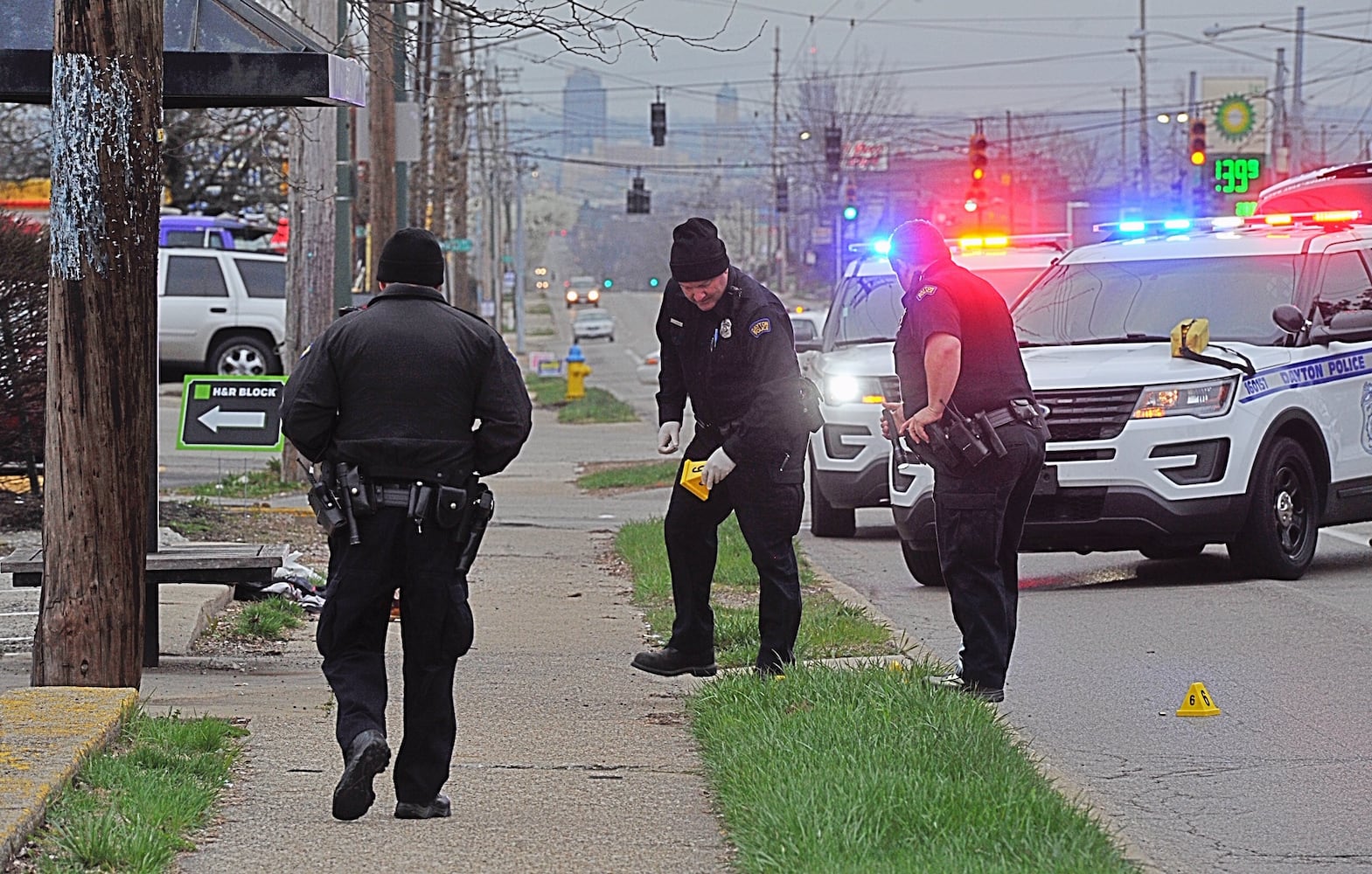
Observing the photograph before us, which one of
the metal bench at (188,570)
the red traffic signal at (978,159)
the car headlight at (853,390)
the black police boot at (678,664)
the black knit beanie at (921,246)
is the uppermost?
the red traffic signal at (978,159)

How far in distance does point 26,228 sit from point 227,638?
440 centimetres

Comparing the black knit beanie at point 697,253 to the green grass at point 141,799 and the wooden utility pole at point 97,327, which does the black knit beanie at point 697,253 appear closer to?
the wooden utility pole at point 97,327

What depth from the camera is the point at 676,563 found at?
26.3ft

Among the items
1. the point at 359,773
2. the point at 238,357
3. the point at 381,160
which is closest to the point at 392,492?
the point at 359,773

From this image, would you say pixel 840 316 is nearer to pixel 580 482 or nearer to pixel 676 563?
pixel 580 482

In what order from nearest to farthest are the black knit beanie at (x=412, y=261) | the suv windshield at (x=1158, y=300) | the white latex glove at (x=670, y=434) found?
the black knit beanie at (x=412, y=261)
the white latex glove at (x=670, y=434)
the suv windshield at (x=1158, y=300)

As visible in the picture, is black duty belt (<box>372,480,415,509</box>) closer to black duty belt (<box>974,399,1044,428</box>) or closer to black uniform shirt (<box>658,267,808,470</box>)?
black uniform shirt (<box>658,267,808,470</box>)

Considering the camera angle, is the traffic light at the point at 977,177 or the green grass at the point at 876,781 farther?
the traffic light at the point at 977,177

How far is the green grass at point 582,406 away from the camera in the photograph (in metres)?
30.5

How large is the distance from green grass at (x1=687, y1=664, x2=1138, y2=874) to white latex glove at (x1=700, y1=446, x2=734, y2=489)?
0.81 m

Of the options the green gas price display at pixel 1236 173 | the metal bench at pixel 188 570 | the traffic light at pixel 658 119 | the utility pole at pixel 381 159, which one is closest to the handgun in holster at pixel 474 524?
the metal bench at pixel 188 570

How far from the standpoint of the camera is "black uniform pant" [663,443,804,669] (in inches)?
302

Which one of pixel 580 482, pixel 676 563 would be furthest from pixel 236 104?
pixel 580 482

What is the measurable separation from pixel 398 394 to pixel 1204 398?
21.6ft
